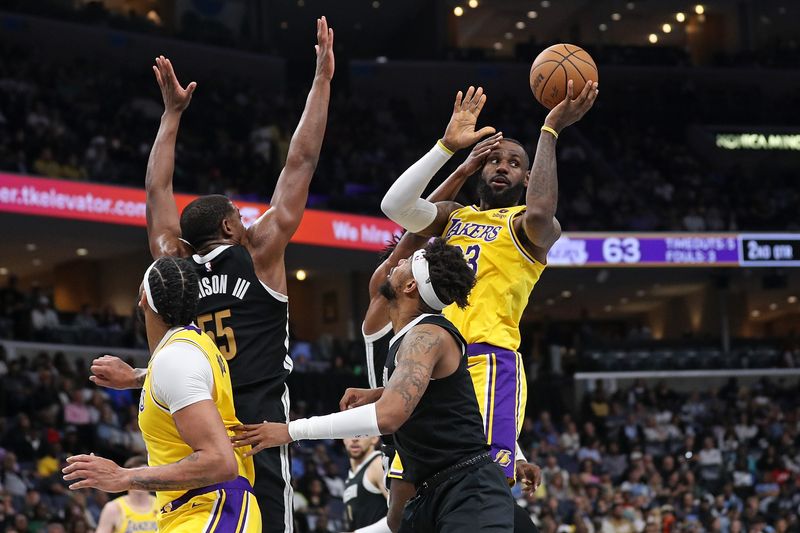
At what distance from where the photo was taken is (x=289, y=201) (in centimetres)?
557

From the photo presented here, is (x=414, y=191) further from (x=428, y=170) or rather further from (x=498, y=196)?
(x=498, y=196)

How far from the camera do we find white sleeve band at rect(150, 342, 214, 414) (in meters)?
4.31

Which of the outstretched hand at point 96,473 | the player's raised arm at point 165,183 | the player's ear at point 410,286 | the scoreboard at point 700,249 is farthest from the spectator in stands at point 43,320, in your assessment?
the outstretched hand at point 96,473

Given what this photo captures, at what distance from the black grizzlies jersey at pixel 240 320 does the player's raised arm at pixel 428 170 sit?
0.88 m

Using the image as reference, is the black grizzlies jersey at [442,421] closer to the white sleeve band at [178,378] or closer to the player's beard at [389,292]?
the player's beard at [389,292]

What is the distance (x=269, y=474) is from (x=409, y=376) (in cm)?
97

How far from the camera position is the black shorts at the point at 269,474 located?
5289mm

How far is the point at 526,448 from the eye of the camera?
71.6 ft

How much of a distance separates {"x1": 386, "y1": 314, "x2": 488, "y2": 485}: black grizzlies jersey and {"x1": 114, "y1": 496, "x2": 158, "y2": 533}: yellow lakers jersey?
15.3 feet

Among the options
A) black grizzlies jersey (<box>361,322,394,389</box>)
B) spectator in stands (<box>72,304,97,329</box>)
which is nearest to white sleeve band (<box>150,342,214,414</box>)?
black grizzlies jersey (<box>361,322,394,389</box>)

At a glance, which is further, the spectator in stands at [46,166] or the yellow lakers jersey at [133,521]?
the spectator in stands at [46,166]

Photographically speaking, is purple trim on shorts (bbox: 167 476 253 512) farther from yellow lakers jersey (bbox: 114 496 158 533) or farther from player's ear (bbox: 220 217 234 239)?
yellow lakers jersey (bbox: 114 496 158 533)

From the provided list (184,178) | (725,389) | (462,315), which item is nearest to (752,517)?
(725,389)

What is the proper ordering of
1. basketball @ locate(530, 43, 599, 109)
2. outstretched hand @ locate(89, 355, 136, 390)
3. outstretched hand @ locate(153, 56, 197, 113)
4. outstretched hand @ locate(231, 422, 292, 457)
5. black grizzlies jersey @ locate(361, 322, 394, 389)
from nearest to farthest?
outstretched hand @ locate(231, 422, 292, 457) < outstretched hand @ locate(89, 355, 136, 390) < outstretched hand @ locate(153, 56, 197, 113) < basketball @ locate(530, 43, 599, 109) < black grizzlies jersey @ locate(361, 322, 394, 389)
